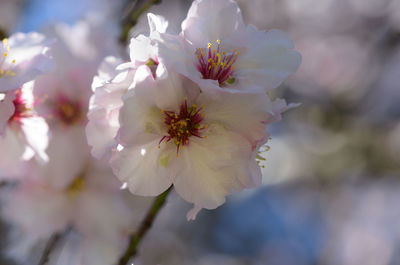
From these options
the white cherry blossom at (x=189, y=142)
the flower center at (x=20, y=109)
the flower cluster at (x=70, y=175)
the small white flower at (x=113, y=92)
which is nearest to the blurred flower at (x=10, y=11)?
the flower cluster at (x=70, y=175)

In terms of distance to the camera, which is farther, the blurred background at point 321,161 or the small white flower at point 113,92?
the blurred background at point 321,161

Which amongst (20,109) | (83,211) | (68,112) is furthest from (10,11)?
(20,109)

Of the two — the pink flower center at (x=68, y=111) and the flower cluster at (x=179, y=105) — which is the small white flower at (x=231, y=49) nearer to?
the flower cluster at (x=179, y=105)

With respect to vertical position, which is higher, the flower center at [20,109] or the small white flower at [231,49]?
the small white flower at [231,49]

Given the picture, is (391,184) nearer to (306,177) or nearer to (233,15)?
(306,177)

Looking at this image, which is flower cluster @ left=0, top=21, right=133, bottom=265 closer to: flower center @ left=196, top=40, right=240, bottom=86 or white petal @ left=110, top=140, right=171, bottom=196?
white petal @ left=110, top=140, right=171, bottom=196

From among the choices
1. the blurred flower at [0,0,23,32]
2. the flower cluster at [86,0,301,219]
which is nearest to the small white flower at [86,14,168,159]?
the flower cluster at [86,0,301,219]

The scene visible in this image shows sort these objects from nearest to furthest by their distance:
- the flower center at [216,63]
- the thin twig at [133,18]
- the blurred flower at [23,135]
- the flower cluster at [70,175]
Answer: the flower center at [216,63] → the blurred flower at [23,135] → the thin twig at [133,18] → the flower cluster at [70,175]
